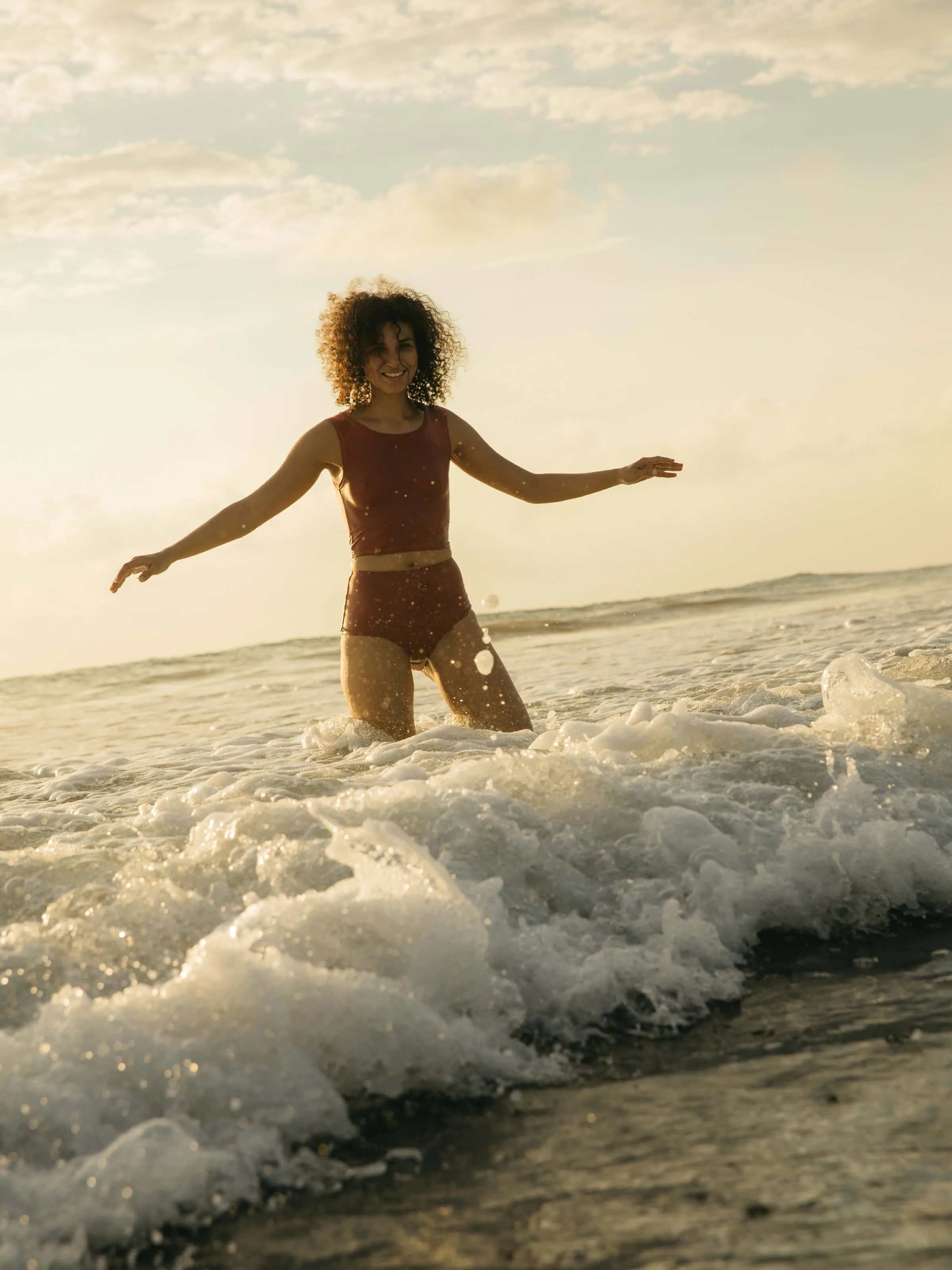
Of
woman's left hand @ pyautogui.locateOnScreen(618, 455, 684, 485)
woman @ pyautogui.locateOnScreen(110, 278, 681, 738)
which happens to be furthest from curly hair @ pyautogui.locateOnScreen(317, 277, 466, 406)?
woman's left hand @ pyautogui.locateOnScreen(618, 455, 684, 485)

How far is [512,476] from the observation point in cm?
622

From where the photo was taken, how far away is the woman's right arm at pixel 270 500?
17.9 feet

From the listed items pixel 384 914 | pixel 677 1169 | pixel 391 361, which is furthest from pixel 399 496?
pixel 677 1169

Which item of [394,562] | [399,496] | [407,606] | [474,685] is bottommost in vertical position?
[474,685]

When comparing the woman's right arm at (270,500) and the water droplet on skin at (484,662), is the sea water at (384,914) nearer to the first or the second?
the water droplet on skin at (484,662)

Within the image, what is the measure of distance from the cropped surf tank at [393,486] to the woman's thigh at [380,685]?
1.50 ft

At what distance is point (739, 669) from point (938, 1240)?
23.4 ft

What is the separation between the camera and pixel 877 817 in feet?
12.8

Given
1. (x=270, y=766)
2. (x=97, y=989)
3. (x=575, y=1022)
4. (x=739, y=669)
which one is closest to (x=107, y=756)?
(x=270, y=766)

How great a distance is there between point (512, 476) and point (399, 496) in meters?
0.63

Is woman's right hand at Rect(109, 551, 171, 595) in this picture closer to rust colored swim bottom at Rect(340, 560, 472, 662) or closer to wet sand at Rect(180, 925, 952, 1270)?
rust colored swim bottom at Rect(340, 560, 472, 662)

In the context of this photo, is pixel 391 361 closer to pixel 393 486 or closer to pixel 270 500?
pixel 393 486

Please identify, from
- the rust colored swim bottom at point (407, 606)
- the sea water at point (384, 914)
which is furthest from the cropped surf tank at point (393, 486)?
the sea water at point (384, 914)

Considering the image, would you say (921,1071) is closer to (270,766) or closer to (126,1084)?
(126,1084)
